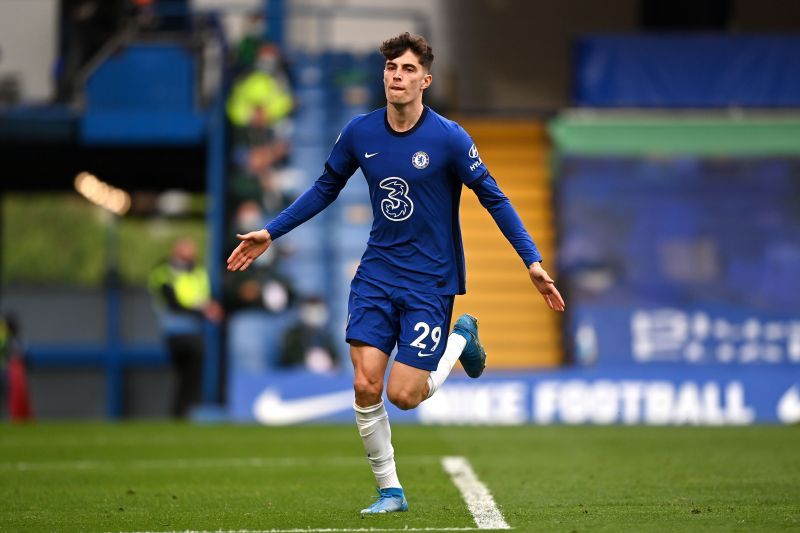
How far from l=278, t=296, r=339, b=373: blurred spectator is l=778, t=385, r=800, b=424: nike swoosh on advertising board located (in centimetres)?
528

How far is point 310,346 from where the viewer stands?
731 inches

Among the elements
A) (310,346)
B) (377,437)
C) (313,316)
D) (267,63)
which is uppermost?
(267,63)

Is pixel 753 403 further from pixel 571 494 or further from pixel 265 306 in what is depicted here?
pixel 571 494

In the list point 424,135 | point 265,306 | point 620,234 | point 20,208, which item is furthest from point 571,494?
point 20,208

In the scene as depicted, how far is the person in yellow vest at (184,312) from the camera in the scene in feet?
60.7

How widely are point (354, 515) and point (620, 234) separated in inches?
552

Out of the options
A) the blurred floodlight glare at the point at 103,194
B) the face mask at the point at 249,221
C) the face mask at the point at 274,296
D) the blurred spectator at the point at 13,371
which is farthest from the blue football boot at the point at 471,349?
the blurred floodlight glare at the point at 103,194

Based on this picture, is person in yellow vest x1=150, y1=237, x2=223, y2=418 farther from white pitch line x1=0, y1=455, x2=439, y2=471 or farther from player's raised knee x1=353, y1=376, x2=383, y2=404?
player's raised knee x1=353, y1=376, x2=383, y2=404

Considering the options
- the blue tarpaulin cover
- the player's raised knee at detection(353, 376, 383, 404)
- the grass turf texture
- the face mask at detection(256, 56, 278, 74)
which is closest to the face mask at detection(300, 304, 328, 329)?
the grass turf texture

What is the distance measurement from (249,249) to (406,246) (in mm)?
800

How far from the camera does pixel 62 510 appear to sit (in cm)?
818

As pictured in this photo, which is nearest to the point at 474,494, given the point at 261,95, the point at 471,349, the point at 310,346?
the point at 471,349

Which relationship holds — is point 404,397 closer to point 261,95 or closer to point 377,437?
point 377,437

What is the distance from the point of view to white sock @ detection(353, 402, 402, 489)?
7.54 meters
